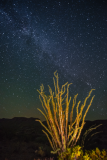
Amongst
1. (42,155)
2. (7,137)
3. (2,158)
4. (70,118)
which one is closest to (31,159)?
(42,155)

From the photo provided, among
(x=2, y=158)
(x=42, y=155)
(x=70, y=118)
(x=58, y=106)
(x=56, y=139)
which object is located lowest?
(x=42, y=155)

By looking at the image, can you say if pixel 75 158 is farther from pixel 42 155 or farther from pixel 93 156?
pixel 42 155

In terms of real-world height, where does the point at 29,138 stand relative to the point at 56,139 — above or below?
below

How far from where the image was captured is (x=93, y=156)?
74.4 inches

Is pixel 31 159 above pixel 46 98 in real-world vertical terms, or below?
below

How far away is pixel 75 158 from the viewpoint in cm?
175

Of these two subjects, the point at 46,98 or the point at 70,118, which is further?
the point at 70,118

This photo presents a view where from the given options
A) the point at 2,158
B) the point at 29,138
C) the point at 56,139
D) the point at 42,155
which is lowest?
the point at 29,138

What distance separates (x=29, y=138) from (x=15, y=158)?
2.71 m

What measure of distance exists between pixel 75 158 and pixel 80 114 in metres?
0.79

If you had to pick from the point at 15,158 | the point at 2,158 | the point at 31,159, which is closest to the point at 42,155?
the point at 31,159

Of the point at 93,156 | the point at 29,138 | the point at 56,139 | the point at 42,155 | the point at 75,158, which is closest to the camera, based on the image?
the point at 75,158

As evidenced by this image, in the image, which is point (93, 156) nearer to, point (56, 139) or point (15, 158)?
point (56, 139)

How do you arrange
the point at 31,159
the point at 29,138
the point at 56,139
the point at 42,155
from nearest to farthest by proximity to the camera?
the point at 56,139 → the point at 31,159 → the point at 42,155 → the point at 29,138
